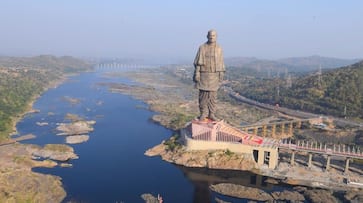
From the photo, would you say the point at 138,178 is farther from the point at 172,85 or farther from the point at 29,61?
the point at 29,61

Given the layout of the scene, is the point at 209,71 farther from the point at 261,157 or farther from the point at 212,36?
the point at 261,157

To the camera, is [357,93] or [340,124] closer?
[340,124]

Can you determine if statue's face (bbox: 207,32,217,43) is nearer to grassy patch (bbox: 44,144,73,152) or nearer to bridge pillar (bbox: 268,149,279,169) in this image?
bridge pillar (bbox: 268,149,279,169)

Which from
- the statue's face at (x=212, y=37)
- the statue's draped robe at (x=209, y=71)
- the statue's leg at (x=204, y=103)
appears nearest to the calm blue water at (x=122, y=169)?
the statue's leg at (x=204, y=103)

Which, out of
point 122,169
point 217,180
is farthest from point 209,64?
point 122,169

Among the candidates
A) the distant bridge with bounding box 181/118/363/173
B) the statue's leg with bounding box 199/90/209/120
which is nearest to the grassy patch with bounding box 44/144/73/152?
the distant bridge with bounding box 181/118/363/173

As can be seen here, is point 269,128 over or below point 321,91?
below

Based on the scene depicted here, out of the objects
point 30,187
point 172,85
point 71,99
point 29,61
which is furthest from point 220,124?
point 29,61
